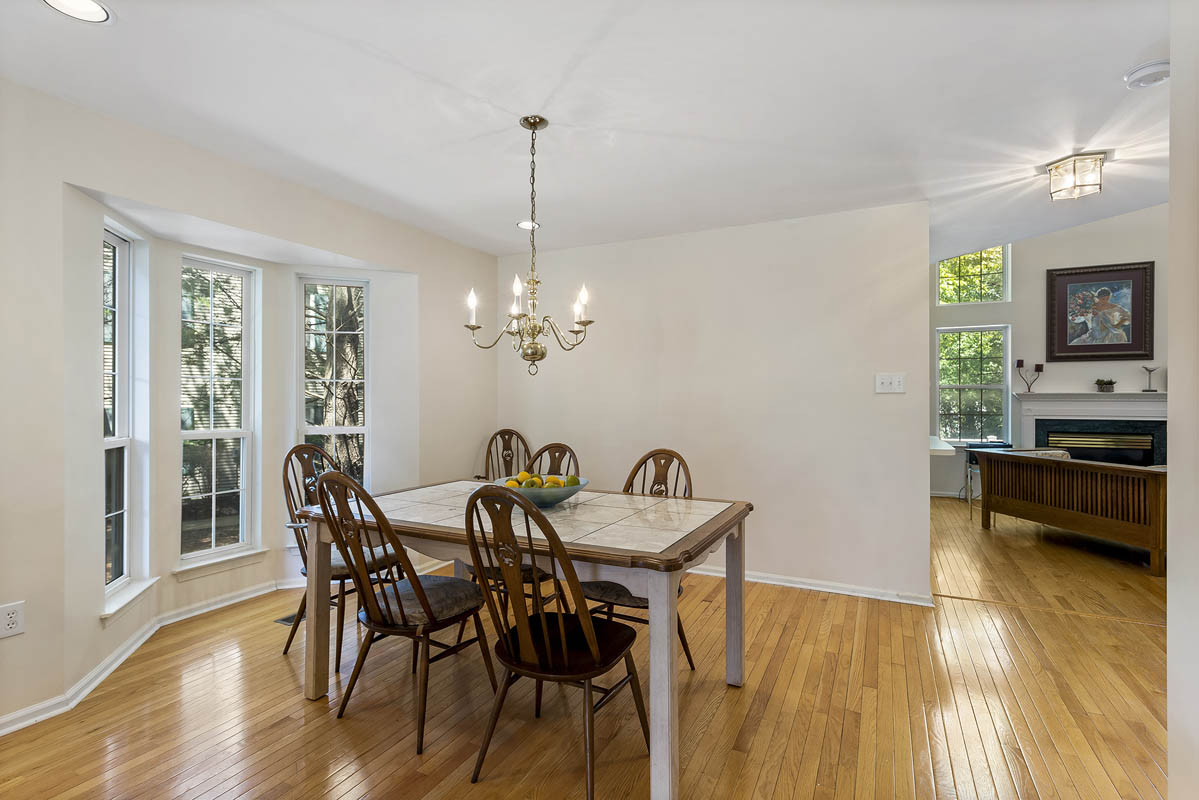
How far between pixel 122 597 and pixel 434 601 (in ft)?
5.79

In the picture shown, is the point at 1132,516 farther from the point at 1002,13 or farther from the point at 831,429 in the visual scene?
the point at 1002,13

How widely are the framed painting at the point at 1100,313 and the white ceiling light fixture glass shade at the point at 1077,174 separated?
15.9ft

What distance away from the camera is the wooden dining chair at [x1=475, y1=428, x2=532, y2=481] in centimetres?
467

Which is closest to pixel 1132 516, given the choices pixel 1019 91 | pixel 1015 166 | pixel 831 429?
pixel 831 429

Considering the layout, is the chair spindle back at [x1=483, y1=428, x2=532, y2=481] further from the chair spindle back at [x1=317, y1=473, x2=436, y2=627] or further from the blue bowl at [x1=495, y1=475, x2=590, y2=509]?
the chair spindle back at [x1=317, y1=473, x2=436, y2=627]

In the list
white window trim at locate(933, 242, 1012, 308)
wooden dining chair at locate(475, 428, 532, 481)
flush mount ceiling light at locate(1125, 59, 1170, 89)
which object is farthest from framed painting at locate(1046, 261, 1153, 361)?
wooden dining chair at locate(475, 428, 532, 481)

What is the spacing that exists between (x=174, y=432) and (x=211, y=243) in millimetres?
1078

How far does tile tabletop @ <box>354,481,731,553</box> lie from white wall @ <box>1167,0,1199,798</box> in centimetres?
129

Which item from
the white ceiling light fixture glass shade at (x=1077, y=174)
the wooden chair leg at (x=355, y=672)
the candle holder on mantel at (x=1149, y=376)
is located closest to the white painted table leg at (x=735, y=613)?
the wooden chair leg at (x=355, y=672)

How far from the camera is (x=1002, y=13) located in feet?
5.83

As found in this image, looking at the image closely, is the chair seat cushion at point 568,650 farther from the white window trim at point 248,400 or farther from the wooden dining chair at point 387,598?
the white window trim at point 248,400

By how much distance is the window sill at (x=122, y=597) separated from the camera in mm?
2602

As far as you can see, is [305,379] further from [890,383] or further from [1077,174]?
[1077,174]

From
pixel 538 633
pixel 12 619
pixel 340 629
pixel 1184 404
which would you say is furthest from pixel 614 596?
pixel 12 619
